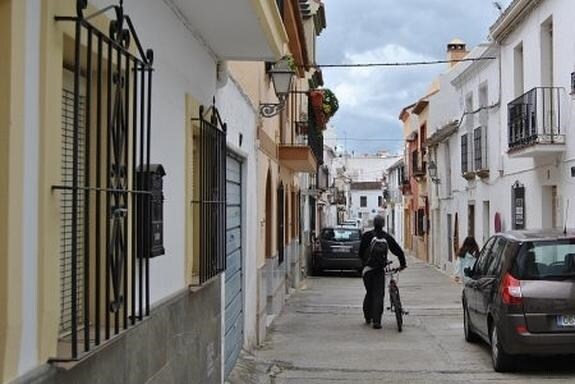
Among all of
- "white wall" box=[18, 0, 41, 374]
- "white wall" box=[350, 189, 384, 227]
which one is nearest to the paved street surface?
"white wall" box=[18, 0, 41, 374]

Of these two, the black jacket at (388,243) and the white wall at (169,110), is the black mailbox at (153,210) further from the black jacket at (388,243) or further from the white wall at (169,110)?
the black jacket at (388,243)

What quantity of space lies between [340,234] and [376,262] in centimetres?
1330

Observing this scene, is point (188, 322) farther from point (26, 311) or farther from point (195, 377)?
point (26, 311)

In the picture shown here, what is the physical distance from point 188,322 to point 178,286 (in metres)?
0.38

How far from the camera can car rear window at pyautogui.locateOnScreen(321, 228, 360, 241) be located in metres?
25.7

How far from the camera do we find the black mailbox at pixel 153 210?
167 inches

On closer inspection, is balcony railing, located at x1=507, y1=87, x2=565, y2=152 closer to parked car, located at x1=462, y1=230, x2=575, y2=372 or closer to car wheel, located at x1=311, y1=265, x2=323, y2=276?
parked car, located at x1=462, y1=230, x2=575, y2=372

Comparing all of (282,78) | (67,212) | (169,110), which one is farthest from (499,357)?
(67,212)

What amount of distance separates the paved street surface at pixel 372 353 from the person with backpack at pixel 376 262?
1.23 feet

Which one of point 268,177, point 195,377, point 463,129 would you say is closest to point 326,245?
point 463,129

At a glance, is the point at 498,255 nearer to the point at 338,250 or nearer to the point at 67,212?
the point at 67,212

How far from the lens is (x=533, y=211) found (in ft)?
51.7

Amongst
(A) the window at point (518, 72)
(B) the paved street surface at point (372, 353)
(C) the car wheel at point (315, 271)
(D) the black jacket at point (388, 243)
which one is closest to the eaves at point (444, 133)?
(C) the car wheel at point (315, 271)

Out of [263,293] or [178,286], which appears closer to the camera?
[178,286]
